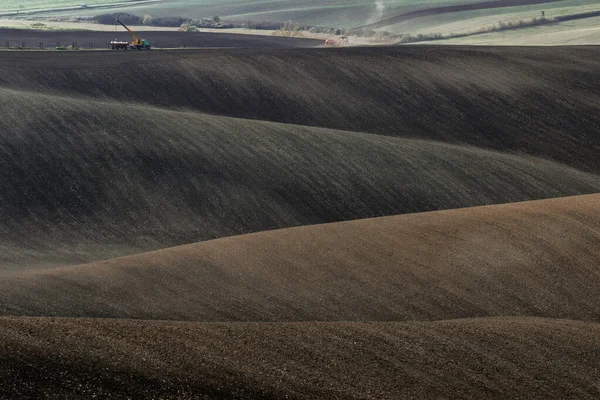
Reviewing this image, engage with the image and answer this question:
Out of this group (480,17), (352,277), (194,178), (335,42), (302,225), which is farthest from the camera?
(480,17)

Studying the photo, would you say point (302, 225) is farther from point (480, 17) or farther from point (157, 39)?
point (480, 17)

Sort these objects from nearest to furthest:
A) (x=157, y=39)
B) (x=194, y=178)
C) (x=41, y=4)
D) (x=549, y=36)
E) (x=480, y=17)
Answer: (x=194, y=178), (x=157, y=39), (x=549, y=36), (x=480, y=17), (x=41, y=4)

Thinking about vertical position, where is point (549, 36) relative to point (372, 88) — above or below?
below

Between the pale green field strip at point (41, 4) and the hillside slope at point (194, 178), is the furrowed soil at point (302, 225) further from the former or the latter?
the pale green field strip at point (41, 4)

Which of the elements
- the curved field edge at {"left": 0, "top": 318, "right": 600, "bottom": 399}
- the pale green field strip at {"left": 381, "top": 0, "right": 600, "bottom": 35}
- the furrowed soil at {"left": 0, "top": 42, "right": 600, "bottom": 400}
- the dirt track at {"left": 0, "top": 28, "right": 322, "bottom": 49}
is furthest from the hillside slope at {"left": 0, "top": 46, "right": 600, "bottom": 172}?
the pale green field strip at {"left": 381, "top": 0, "right": 600, "bottom": 35}

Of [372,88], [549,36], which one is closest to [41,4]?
[549,36]

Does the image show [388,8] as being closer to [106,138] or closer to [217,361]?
[106,138]
